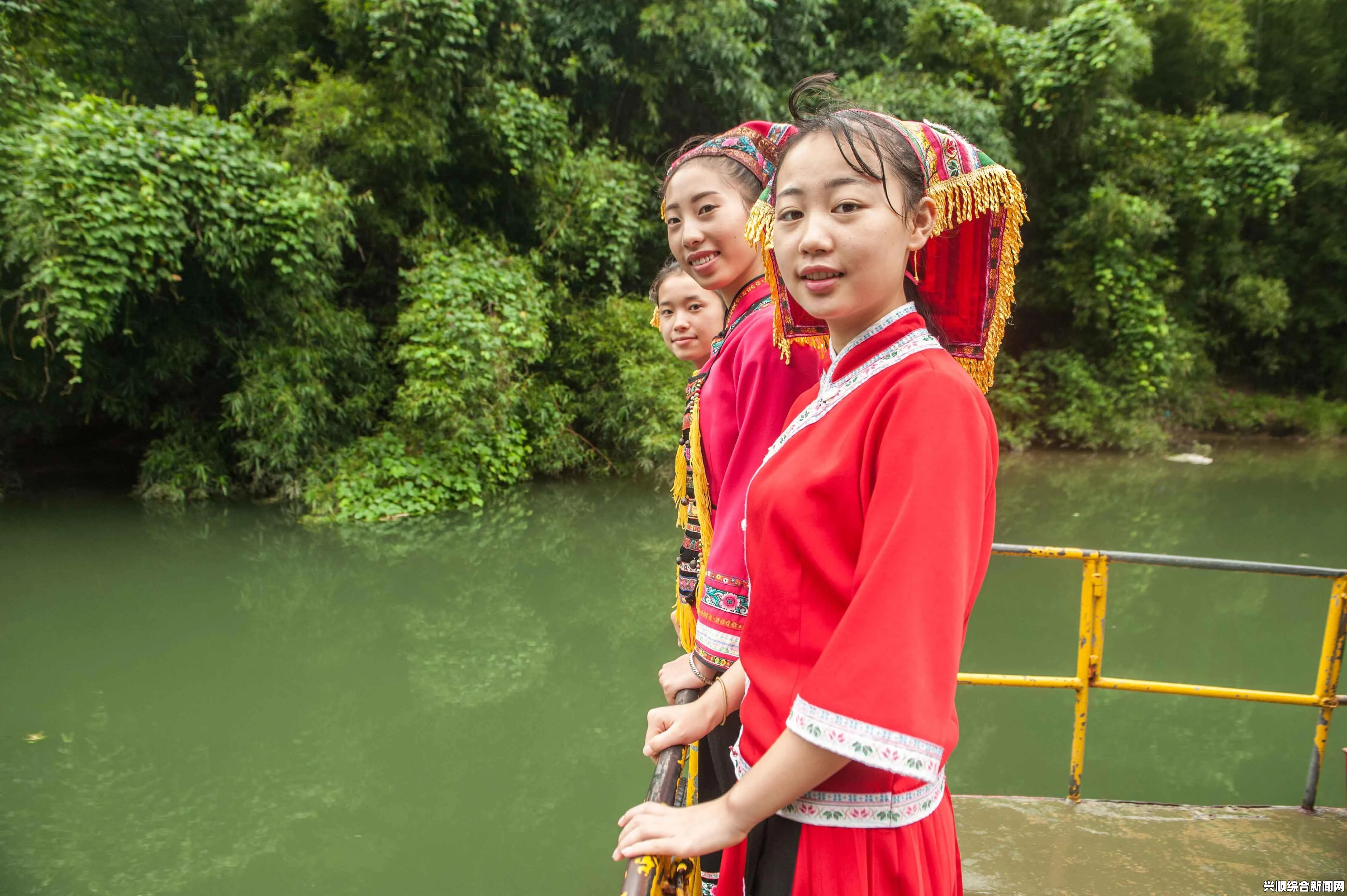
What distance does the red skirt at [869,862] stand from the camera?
0.76 meters

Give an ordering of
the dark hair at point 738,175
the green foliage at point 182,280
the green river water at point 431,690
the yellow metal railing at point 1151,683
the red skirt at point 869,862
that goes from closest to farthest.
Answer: the red skirt at point 869,862
the dark hair at point 738,175
the yellow metal railing at point 1151,683
the green river water at point 431,690
the green foliage at point 182,280

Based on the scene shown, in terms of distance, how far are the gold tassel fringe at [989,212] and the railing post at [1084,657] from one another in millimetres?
1370

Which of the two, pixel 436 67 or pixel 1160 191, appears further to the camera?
pixel 1160 191

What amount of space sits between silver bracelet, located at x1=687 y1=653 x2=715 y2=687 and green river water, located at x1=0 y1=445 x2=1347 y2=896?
1.71 metres

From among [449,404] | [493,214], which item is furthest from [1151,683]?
[493,214]

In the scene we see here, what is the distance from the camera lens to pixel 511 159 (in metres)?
7.08

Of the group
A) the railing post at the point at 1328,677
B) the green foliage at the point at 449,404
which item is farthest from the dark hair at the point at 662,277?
the green foliage at the point at 449,404

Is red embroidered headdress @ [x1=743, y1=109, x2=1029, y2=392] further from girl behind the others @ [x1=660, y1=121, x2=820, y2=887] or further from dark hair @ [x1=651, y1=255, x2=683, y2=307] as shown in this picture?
dark hair @ [x1=651, y1=255, x2=683, y2=307]

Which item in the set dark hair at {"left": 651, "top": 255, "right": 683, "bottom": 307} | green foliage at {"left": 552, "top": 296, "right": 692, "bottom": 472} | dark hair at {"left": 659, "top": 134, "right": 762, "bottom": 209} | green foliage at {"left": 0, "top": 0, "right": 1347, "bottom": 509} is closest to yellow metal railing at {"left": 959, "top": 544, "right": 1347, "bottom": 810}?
dark hair at {"left": 651, "top": 255, "right": 683, "bottom": 307}

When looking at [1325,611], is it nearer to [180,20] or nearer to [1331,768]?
[1331,768]

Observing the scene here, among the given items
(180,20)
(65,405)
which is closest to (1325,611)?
(65,405)

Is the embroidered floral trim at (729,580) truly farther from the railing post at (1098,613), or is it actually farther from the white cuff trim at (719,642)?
the railing post at (1098,613)

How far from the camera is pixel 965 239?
88 cm

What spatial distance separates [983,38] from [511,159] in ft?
16.8
